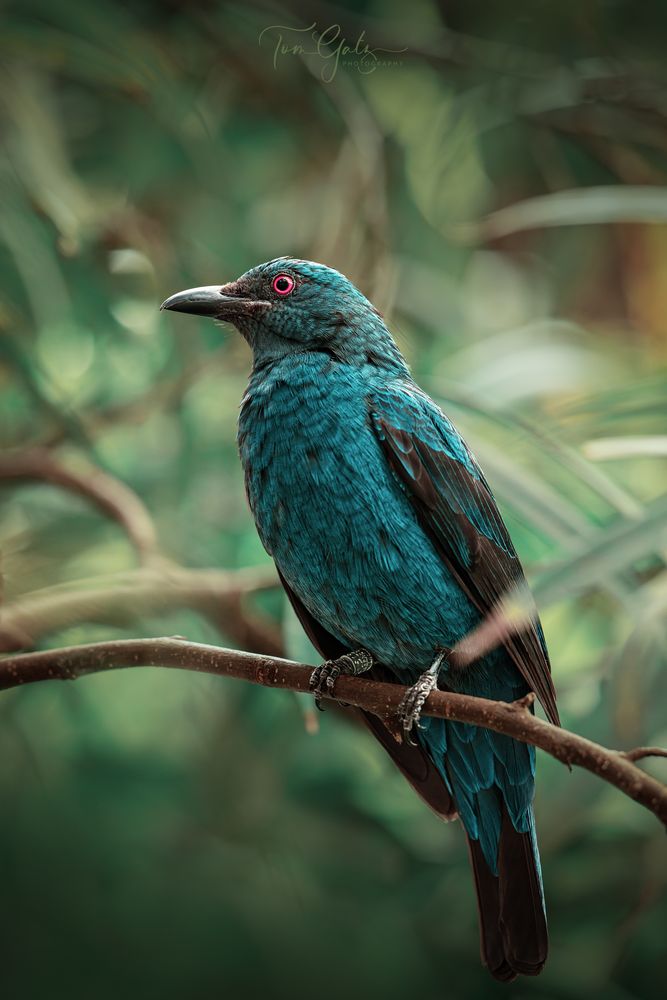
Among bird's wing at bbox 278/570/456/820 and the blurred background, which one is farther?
the blurred background

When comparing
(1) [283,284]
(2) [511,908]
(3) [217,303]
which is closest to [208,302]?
(3) [217,303]

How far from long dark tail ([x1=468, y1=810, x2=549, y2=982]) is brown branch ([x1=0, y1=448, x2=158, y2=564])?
130 centimetres

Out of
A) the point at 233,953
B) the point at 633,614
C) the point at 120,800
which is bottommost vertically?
the point at 233,953

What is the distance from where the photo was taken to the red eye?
2.18 m

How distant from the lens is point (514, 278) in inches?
139

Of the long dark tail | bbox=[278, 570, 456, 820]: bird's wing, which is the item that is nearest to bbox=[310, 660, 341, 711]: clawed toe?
bbox=[278, 570, 456, 820]: bird's wing

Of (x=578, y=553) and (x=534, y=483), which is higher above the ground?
(x=534, y=483)

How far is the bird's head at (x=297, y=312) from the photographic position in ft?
6.90

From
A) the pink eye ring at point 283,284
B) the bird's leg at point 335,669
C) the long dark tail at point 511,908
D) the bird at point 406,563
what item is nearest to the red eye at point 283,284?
the pink eye ring at point 283,284

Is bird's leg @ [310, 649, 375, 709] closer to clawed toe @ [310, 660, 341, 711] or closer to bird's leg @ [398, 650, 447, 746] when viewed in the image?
clawed toe @ [310, 660, 341, 711]

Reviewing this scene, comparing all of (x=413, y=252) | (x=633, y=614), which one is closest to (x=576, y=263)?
(x=413, y=252)

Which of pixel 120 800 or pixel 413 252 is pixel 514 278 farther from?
pixel 120 800

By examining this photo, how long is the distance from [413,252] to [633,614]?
1531 mm
